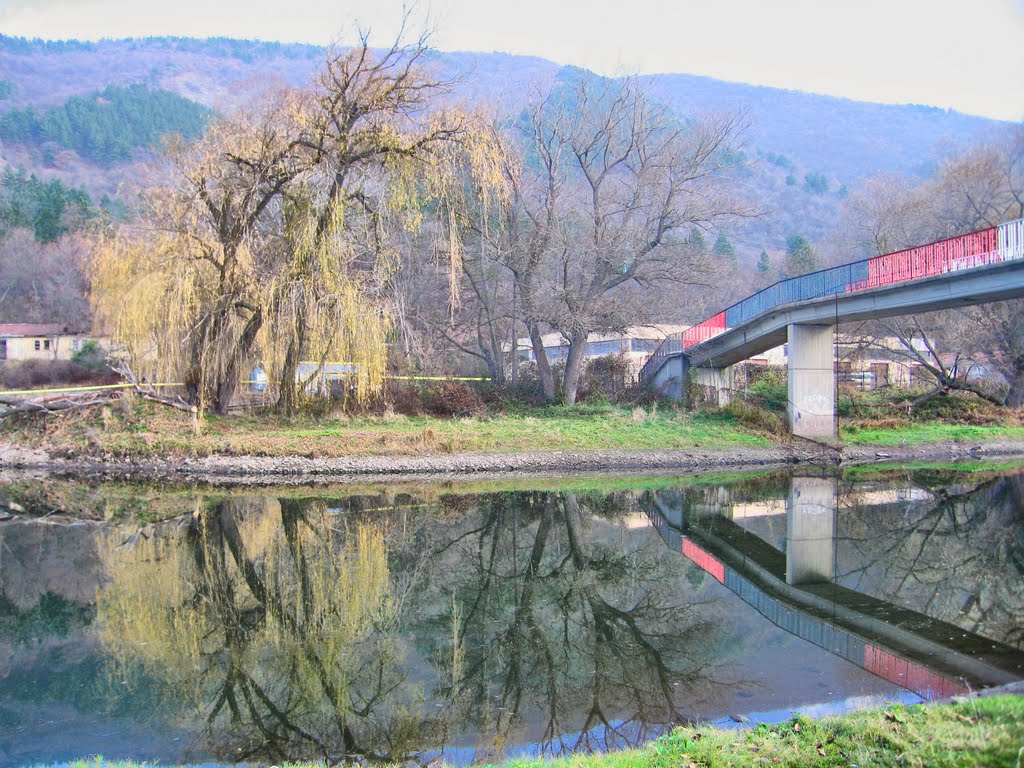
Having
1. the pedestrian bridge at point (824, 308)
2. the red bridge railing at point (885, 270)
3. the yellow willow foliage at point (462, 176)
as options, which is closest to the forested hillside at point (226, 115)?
the yellow willow foliage at point (462, 176)

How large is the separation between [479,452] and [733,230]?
1784 cm

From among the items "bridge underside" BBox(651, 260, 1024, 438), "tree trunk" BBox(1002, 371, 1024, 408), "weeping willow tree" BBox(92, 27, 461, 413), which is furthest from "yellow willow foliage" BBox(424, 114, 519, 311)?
"tree trunk" BBox(1002, 371, 1024, 408)

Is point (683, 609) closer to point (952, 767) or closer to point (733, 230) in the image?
point (952, 767)

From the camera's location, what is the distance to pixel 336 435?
26.2m

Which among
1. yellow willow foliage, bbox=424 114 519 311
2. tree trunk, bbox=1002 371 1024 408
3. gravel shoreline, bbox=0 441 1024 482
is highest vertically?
yellow willow foliage, bbox=424 114 519 311

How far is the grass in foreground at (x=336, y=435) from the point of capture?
25312 mm

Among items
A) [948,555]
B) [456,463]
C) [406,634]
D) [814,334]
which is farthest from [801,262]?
[406,634]

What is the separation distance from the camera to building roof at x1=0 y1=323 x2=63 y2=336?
5731 cm

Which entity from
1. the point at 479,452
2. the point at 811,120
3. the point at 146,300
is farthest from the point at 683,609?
the point at 811,120

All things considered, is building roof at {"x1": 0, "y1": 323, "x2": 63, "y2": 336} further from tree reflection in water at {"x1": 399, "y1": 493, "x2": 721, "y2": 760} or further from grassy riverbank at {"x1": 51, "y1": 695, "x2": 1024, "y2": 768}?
grassy riverbank at {"x1": 51, "y1": 695, "x2": 1024, "y2": 768}

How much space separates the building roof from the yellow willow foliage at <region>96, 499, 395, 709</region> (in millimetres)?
51037

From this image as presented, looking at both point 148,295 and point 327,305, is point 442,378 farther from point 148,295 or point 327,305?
point 148,295

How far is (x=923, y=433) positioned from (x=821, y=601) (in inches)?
882

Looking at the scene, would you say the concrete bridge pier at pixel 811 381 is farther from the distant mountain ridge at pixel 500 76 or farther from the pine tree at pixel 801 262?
the distant mountain ridge at pixel 500 76
